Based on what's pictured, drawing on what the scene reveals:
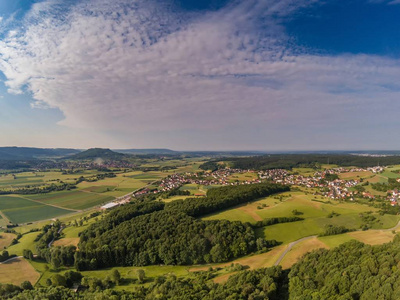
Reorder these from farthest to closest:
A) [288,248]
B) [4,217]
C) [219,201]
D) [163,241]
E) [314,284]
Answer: [4,217], [219,201], [163,241], [288,248], [314,284]

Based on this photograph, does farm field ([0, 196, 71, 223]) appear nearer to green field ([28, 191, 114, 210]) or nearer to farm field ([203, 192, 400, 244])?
green field ([28, 191, 114, 210])

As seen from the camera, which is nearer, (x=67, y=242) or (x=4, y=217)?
(x=67, y=242)

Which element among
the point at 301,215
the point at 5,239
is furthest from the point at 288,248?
the point at 5,239

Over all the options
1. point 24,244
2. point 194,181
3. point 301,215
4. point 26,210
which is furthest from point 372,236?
point 26,210

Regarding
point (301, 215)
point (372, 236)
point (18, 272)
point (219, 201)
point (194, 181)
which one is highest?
point (219, 201)

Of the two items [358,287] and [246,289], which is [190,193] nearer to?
[246,289]

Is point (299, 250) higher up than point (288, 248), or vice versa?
point (299, 250)


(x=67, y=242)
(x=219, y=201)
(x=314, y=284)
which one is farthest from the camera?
(x=219, y=201)

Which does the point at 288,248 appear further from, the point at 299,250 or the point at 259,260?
the point at 259,260
